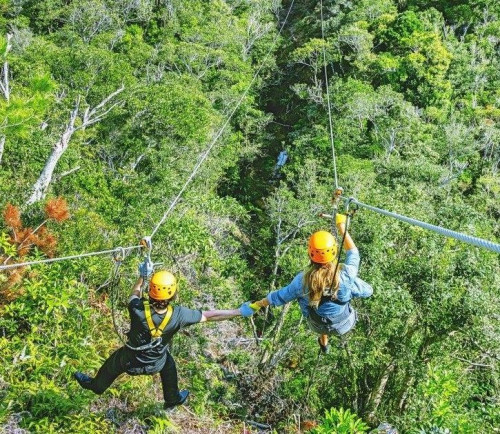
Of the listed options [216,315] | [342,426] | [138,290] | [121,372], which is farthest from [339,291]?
[121,372]

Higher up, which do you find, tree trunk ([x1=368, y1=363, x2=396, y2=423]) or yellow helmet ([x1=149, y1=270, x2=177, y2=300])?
yellow helmet ([x1=149, y1=270, x2=177, y2=300])

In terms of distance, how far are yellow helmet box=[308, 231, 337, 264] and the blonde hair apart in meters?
0.06

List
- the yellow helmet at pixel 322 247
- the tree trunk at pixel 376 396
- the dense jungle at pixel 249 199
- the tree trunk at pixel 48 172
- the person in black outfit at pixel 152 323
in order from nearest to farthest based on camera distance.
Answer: the yellow helmet at pixel 322 247 < the person in black outfit at pixel 152 323 < the dense jungle at pixel 249 199 < the tree trunk at pixel 376 396 < the tree trunk at pixel 48 172

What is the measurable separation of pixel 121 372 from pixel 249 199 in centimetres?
2516

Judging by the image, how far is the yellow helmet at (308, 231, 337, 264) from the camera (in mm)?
3738

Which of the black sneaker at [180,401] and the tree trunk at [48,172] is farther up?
the black sneaker at [180,401]

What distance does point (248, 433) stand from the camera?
6195 millimetres

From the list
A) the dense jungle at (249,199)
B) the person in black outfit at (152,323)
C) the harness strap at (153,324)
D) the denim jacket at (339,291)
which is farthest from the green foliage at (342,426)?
the harness strap at (153,324)

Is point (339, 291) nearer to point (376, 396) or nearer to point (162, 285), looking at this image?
point (162, 285)

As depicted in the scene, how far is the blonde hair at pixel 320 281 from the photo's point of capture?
149 inches

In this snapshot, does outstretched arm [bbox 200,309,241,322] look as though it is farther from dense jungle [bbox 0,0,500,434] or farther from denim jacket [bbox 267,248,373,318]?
dense jungle [bbox 0,0,500,434]

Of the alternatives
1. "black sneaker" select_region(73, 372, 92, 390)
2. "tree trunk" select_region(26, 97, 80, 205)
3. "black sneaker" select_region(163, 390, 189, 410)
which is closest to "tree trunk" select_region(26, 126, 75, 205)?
"tree trunk" select_region(26, 97, 80, 205)

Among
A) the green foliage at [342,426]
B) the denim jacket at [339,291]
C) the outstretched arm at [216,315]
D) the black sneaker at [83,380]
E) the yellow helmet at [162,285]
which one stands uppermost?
the yellow helmet at [162,285]

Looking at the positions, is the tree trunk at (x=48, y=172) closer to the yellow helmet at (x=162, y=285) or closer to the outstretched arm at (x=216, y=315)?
the outstretched arm at (x=216, y=315)
